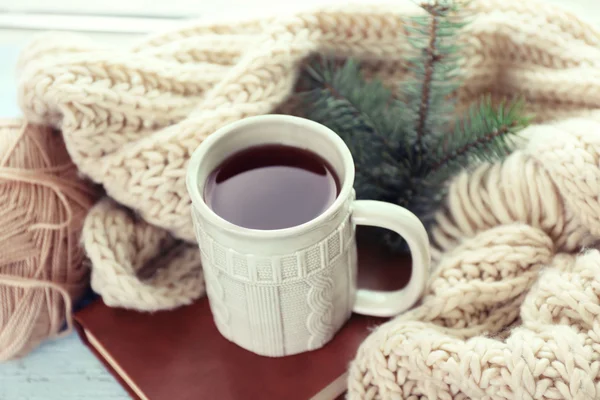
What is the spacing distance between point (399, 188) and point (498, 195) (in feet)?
0.28

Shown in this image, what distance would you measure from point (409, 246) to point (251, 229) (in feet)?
0.42

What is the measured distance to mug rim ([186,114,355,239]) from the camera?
43cm

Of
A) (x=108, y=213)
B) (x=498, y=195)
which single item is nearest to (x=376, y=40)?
(x=498, y=195)

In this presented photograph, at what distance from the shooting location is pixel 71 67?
51 centimetres

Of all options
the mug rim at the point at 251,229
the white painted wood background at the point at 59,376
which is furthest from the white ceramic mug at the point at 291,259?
the white painted wood background at the point at 59,376

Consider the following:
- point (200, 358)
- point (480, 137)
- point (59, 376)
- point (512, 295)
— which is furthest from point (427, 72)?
point (59, 376)

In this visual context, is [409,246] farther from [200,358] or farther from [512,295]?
[200,358]

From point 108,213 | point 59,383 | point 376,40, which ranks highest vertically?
point 376,40

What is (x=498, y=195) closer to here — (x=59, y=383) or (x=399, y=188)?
(x=399, y=188)

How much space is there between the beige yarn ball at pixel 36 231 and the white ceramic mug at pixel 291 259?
14 centimetres

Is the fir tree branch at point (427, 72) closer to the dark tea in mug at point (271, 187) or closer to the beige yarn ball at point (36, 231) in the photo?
the dark tea in mug at point (271, 187)

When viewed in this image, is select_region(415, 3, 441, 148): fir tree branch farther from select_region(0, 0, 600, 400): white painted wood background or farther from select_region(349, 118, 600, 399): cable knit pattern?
select_region(0, 0, 600, 400): white painted wood background

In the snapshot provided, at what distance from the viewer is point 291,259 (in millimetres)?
449

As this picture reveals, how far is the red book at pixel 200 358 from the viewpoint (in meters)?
0.53
